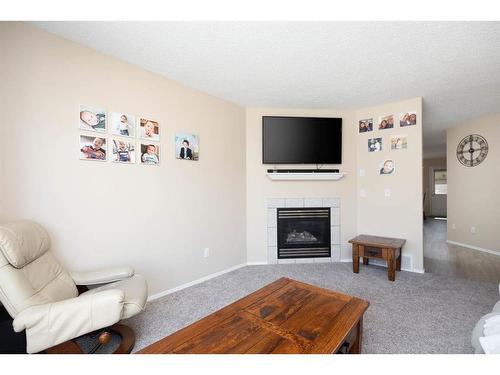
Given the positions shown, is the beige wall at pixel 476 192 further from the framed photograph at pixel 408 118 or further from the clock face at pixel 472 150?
the framed photograph at pixel 408 118

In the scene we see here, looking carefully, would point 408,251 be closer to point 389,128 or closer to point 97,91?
point 389,128

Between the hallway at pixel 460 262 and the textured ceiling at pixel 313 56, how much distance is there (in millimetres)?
2449

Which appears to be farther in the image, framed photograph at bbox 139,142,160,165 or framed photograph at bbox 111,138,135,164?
framed photograph at bbox 139,142,160,165

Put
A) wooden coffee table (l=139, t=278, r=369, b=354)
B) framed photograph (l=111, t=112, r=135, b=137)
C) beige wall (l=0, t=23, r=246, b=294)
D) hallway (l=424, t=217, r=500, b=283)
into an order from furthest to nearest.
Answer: hallway (l=424, t=217, r=500, b=283)
framed photograph (l=111, t=112, r=135, b=137)
beige wall (l=0, t=23, r=246, b=294)
wooden coffee table (l=139, t=278, r=369, b=354)

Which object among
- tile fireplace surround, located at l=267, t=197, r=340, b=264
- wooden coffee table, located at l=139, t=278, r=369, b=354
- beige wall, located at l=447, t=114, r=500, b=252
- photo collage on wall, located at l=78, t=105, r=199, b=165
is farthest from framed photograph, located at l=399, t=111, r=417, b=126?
photo collage on wall, located at l=78, t=105, r=199, b=165

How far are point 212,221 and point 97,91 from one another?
1897 mm

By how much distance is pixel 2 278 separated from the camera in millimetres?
1287

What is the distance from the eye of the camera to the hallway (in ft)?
10.1

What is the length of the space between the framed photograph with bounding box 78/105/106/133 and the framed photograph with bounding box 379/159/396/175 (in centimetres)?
362

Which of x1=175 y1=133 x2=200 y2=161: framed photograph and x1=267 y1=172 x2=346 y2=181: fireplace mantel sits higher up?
x1=175 y1=133 x2=200 y2=161: framed photograph

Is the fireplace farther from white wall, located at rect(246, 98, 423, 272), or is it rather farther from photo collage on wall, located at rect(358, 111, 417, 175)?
photo collage on wall, located at rect(358, 111, 417, 175)

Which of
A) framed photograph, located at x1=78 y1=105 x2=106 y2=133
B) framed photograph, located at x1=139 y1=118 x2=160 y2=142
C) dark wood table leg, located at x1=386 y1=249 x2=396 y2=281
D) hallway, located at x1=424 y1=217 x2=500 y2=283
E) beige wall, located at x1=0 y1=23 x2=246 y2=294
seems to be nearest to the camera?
beige wall, located at x1=0 y1=23 x2=246 y2=294

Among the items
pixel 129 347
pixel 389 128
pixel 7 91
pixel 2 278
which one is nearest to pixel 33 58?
pixel 7 91
